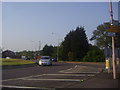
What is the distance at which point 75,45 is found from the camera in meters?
75.5

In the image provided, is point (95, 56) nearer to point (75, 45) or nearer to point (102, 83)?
point (75, 45)

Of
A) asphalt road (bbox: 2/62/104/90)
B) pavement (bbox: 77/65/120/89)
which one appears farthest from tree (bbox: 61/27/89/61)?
pavement (bbox: 77/65/120/89)

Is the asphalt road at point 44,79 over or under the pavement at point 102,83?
under

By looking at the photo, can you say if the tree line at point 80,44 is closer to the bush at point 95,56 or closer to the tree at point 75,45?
the tree at point 75,45

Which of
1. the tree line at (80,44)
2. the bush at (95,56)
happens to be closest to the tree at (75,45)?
the tree line at (80,44)

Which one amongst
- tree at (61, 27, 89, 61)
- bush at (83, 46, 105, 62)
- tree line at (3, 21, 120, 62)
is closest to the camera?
bush at (83, 46, 105, 62)

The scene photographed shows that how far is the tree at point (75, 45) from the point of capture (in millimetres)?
75562

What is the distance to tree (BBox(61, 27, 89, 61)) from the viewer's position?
75.6 metres

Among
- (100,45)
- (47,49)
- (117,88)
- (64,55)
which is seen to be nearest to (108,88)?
(117,88)

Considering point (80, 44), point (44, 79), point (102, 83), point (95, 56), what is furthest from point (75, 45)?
point (102, 83)

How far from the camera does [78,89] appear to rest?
10195mm

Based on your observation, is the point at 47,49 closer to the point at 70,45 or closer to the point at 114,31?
the point at 70,45

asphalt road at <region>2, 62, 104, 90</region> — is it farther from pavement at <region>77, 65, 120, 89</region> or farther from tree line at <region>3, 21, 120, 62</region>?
tree line at <region>3, 21, 120, 62</region>

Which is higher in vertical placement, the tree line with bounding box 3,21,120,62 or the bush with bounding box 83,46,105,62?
the tree line with bounding box 3,21,120,62
